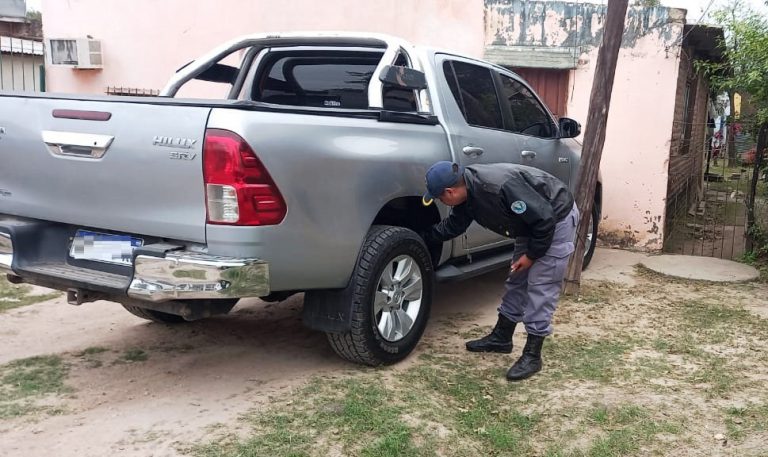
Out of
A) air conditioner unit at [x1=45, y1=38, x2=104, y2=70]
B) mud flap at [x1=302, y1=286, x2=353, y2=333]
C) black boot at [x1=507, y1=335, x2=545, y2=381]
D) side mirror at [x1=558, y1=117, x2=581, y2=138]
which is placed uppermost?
air conditioner unit at [x1=45, y1=38, x2=104, y2=70]

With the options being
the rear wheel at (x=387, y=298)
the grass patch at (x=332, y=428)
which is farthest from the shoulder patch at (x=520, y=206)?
the grass patch at (x=332, y=428)

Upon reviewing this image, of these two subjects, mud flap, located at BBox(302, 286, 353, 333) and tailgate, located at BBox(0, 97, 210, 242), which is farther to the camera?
mud flap, located at BBox(302, 286, 353, 333)

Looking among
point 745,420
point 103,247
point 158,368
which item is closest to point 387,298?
point 158,368

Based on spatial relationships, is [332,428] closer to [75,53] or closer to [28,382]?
[28,382]

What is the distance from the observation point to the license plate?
333 cm

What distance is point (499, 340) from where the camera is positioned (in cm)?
436

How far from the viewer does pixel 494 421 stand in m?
3.41

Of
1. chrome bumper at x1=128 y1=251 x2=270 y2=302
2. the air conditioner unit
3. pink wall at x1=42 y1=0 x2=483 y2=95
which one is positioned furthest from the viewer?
the air conditioner unit

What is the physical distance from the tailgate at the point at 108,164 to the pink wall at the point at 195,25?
18.0 ft

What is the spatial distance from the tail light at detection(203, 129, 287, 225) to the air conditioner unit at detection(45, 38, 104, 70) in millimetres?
7332

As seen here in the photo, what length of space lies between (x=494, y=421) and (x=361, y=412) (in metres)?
0.68

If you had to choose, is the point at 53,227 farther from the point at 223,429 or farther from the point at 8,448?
the point at 223,429

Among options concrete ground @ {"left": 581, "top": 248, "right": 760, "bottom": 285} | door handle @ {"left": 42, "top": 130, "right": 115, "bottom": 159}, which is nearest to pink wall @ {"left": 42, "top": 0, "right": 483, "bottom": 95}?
concrete ground @ {"left": 581, "top": 248, "right": 760, "bottom": 285}

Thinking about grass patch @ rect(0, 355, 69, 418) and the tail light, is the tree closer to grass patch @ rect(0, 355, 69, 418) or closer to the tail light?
the tail light
